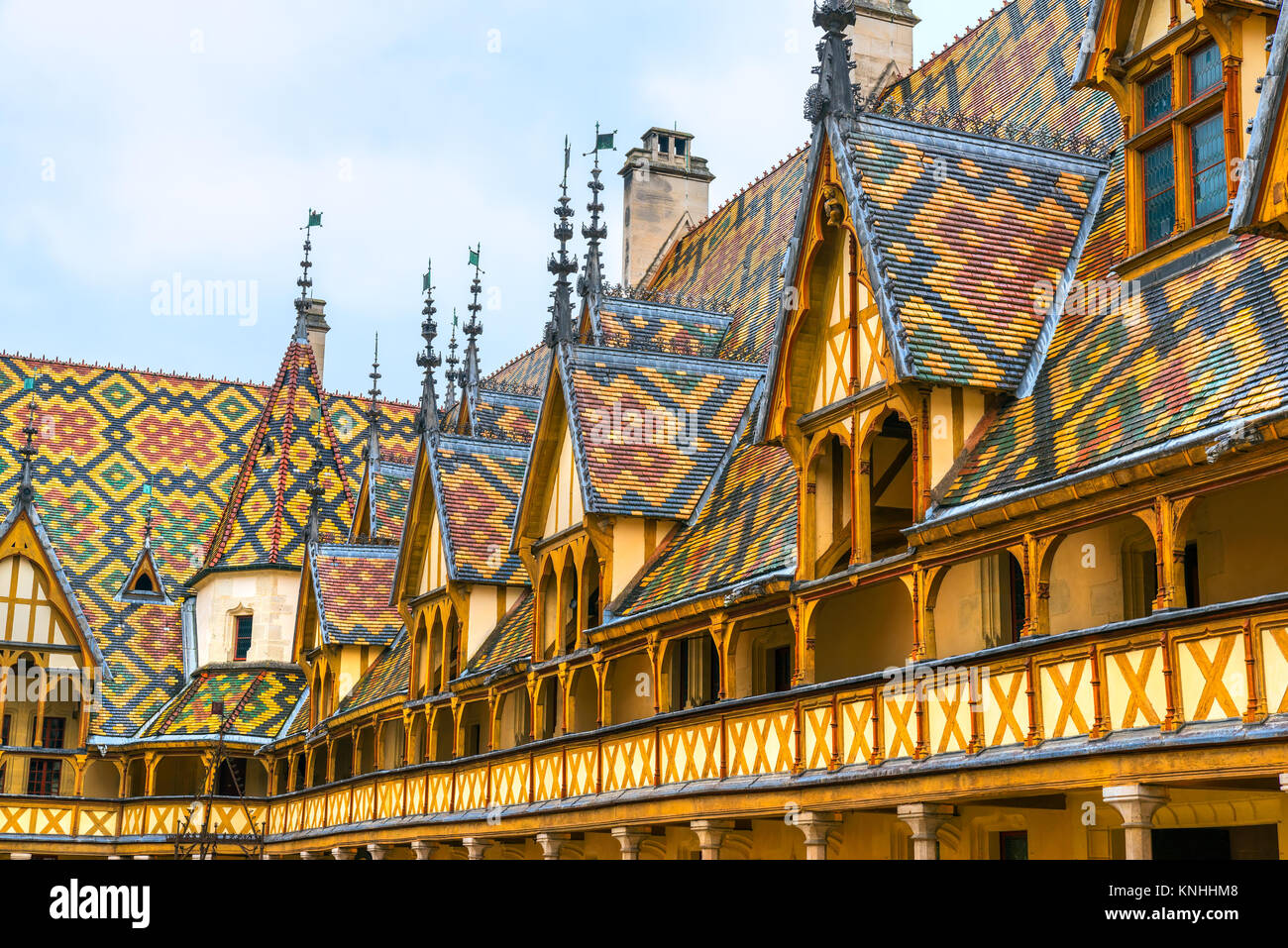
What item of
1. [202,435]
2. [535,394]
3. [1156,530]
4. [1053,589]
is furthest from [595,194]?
[202,435]

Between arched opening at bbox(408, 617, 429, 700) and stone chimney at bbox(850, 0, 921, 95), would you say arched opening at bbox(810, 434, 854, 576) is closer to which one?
arched opening at bbox(408, 617, 429, 700)

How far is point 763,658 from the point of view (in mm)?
19781

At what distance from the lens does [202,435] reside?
154ft

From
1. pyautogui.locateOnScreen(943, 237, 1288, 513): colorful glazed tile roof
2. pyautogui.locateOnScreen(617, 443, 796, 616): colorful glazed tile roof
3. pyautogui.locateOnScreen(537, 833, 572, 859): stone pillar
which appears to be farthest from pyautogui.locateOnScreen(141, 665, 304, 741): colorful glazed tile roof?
pyautogui.locateOnScreen(943, 237, 1288, 513): colorful glazed tile roof

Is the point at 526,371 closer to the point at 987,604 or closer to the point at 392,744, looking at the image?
the point at 392,744

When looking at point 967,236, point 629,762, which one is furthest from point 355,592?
point 967,236

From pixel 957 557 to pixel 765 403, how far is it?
12.8 feet

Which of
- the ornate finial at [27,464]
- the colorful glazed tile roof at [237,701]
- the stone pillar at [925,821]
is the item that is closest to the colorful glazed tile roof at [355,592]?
the colorful glazed tile roof at [237,701]

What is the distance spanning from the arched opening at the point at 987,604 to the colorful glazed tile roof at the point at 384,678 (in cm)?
1388

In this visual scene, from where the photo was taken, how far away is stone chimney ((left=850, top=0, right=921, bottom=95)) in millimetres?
28906

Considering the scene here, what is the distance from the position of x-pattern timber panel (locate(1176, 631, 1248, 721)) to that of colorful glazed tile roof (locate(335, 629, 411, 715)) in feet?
59.9

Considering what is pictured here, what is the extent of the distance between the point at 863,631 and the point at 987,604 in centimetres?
272

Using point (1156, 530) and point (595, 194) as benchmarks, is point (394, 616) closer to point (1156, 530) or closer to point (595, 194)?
point (595, 194)
